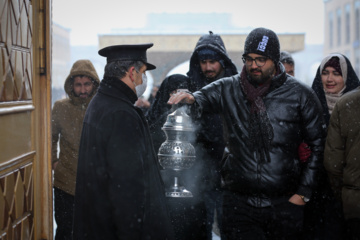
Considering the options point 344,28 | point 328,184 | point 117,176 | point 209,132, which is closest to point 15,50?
point 117,176

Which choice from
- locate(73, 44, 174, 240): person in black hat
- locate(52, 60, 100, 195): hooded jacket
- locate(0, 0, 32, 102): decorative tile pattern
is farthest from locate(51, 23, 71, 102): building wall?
locate(73, 44, 174, 240): person in black hat

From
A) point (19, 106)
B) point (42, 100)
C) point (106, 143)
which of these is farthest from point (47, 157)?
point (106, 143)

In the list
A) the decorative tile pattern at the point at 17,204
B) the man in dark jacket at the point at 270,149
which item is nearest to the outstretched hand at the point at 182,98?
the man in dark jacket at the point at 270,149

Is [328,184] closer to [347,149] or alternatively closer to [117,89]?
[347,149]

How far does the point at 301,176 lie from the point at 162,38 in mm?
20201

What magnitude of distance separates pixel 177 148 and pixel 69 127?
1.69 m

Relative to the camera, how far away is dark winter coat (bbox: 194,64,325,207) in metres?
3.31

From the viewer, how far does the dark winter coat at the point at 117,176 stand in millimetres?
2543

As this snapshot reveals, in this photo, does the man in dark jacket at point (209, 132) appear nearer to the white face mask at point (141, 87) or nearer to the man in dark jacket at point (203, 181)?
the man in dark jacket at point (203, 181)

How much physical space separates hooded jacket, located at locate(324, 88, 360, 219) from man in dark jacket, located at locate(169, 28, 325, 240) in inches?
5.5

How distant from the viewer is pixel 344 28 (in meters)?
51.1

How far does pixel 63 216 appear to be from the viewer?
4.58 metres

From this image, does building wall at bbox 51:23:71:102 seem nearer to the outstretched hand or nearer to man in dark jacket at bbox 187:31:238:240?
man in dark jacket at bbox 187:31:238:240

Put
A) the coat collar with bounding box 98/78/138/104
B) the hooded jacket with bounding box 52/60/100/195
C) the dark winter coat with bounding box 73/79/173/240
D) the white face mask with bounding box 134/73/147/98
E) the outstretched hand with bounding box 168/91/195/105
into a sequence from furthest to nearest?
1. the hooded jacket with bounding box 52/60/100/195
2. the outstretched hand with bounding box 168/91/195/105
3. the white face mask with bounding box 134/73/147/98
4. the coat collar with bounding box 98/78/138/104
5. the dark winter coat with bounding box 73/79/173/240
